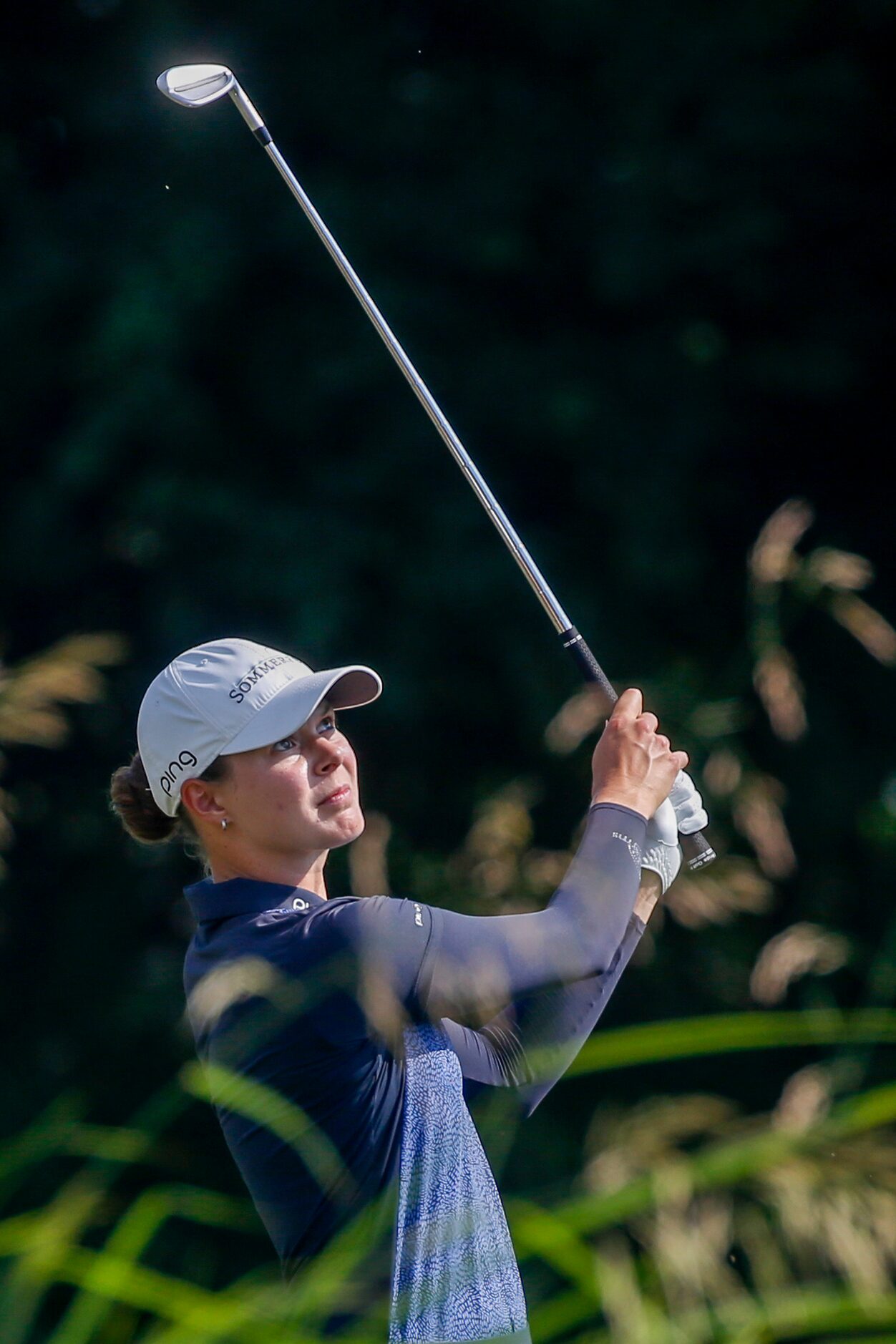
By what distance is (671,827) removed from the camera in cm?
167

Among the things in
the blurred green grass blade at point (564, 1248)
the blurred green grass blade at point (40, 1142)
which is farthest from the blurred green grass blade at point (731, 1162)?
the blurred green grass blade at point (40, 1142)

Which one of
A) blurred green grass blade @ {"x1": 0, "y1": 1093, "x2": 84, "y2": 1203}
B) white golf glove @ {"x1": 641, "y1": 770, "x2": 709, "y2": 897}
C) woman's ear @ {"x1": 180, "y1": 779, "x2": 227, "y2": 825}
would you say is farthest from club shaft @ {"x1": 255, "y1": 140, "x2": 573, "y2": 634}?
blurred green grass blade @ {"x1": 0, "y1": 1093, "x2": 84, "y2": 1203}

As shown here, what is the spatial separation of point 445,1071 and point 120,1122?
103 inches

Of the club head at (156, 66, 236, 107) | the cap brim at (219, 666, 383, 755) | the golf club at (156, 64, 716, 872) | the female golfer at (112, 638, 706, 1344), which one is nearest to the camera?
the female golfer at (112, 638, 706, 1344)

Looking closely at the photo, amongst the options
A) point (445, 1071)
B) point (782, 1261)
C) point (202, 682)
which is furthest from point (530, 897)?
point (782, 1261)

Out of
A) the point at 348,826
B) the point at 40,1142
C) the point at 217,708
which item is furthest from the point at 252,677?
the point at 40,1142

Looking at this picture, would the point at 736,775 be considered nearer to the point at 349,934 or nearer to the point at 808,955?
the point at 349,934

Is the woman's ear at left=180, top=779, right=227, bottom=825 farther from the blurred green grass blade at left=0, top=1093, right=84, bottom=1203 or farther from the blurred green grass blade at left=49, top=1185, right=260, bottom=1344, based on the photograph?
the blurred green grass blade at left=49, top=1185, right=260, bottom=1344

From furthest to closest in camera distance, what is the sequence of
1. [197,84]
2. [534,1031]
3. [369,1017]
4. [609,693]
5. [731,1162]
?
[197,84]
[609,693]
[534,1031]
[369,1017]
[731,1162]

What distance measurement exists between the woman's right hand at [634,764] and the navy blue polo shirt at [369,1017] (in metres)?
0.02

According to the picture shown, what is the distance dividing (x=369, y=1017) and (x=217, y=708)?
426mm

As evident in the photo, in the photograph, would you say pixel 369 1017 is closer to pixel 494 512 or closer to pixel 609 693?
pixel 609 693

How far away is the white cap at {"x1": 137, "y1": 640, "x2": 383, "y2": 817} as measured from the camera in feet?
5.24

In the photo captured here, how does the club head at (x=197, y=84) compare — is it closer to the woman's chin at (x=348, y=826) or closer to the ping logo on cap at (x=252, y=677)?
the ping logo on cap at (x=252, y=677)
